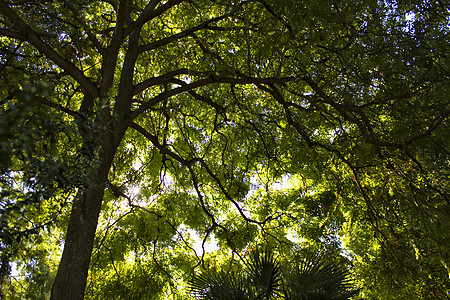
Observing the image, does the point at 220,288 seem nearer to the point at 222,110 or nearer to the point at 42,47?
the point at 222,110

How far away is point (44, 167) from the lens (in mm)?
2617

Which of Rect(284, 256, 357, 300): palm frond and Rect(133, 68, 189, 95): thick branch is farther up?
Rect(133, 68, 189, 95): thick branch

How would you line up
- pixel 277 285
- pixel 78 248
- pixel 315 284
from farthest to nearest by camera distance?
pixel 277 285, pixel 315 284, pixel 78 248

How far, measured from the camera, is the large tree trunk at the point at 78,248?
4.59 m

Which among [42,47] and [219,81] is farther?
[219,81]

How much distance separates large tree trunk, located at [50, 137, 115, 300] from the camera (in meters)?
4.59

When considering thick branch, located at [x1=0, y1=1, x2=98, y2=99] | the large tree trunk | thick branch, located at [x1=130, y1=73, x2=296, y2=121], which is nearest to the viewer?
the large tree trunk

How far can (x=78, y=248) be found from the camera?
4820 millimetres

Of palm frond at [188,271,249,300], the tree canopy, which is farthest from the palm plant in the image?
the tree canopy

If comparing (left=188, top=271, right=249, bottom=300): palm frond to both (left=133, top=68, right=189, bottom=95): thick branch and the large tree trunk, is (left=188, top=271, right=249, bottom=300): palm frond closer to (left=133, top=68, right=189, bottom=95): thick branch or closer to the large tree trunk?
the large tree trunk

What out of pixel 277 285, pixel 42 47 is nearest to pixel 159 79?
pixel 42 47

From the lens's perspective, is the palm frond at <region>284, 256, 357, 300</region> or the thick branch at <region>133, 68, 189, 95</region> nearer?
the palm frond at <region>284, 256, 357, 300</region>

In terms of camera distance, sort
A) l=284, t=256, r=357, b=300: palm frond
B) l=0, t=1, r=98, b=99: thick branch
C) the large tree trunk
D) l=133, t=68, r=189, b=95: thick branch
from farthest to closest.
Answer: l=133, t=68, r=189, b=95: thick branch < l=284, t=256, r=357, b=300: palm frond < l=0, t=1, r=98, b=99: thick branch < the large tree trunk

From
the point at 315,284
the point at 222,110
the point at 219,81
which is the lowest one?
the point at 315,284
